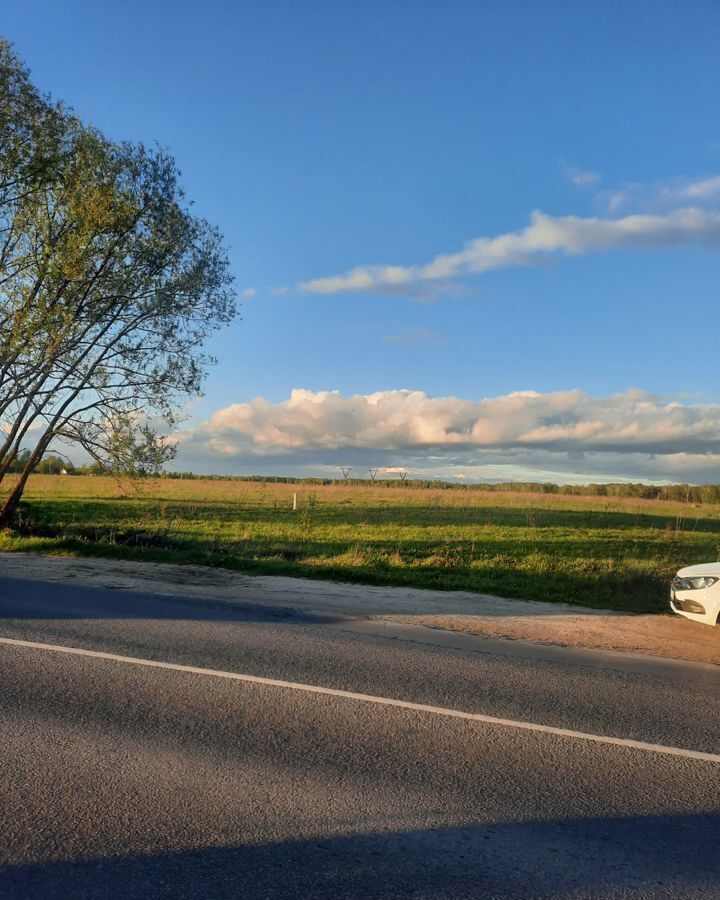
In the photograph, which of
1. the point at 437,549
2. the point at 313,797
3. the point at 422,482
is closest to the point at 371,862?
the point at 313,797

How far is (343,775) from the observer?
504cm

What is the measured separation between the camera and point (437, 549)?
22.0 metres

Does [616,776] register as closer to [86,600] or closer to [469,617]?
[469,617]

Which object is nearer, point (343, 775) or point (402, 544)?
point (343, 775)

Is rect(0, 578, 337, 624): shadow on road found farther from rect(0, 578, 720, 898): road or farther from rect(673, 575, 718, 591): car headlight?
rect(673, 575, 718, 591): car headlight

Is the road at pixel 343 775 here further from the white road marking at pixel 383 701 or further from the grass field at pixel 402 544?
the grass field at pixel 402 544

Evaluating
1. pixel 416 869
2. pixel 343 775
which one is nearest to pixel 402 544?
pixel 343 775

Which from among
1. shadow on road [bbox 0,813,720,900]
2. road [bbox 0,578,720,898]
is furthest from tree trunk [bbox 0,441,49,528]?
shadow on road [bbox 0,813,720,900]

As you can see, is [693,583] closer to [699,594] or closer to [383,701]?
[699,594]

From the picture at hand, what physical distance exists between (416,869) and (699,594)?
287 inches

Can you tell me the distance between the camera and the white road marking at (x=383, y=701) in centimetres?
589

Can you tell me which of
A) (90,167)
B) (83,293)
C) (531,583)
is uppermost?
(90,167)

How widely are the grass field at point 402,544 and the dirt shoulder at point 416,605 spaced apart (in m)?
1.40

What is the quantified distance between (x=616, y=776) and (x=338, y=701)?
8.04 feet
